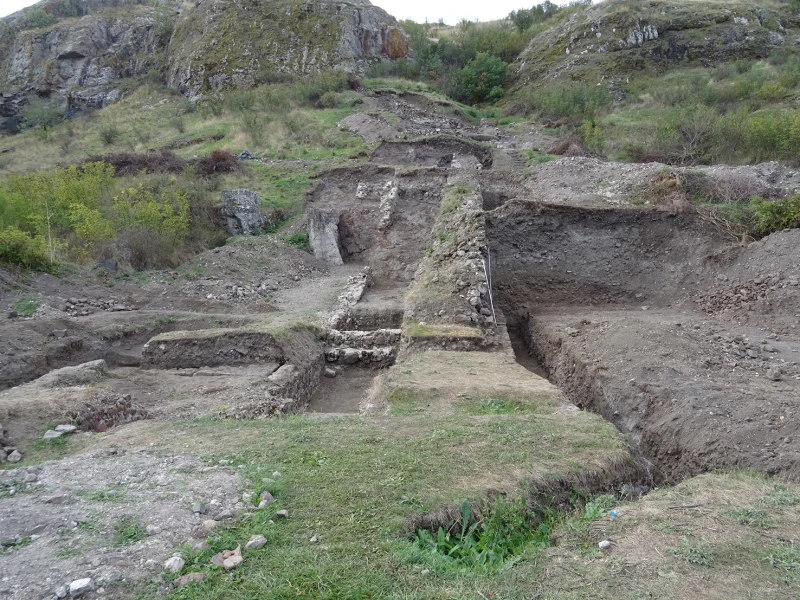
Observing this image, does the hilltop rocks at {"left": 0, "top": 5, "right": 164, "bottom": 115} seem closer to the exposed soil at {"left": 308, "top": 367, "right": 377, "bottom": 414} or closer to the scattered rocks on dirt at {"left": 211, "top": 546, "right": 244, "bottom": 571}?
the exposed soil at {"left": 308, "top": 367, "right": 377, "bottom": 414}

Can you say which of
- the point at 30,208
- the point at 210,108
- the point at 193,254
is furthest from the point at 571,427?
the point at 210,108

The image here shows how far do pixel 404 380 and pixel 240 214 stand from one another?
14187mm

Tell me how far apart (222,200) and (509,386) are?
15747 millimetres

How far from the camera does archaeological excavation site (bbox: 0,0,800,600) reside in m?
3.21

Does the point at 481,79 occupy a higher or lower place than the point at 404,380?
higher

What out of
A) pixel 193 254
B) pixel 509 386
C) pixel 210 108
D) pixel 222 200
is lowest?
pixel 509 386

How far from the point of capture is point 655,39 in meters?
40.8

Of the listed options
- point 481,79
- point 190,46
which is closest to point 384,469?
point 481,79

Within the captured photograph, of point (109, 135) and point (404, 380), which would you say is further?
point (109, 135)

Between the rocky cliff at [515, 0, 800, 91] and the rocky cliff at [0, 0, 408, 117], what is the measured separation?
1456cm

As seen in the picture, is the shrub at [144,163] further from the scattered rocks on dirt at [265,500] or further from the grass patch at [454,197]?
the scattered rocks on dirt at [265,500]

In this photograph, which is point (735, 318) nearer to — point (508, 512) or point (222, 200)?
point (508, 512)

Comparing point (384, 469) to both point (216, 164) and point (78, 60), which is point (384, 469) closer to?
point (216, 164)

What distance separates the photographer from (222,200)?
1945cm
